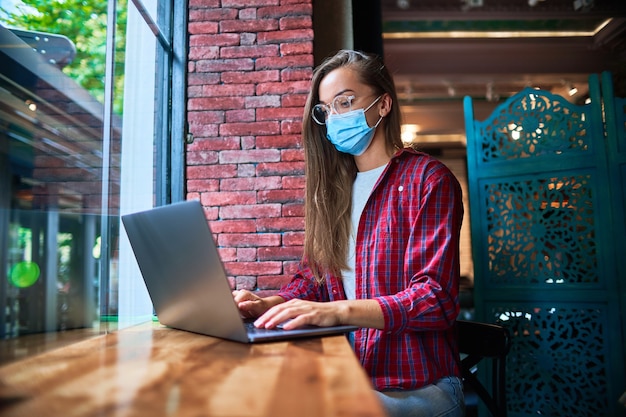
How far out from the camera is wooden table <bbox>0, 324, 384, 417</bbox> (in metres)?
0.54

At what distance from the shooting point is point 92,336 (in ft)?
3.98

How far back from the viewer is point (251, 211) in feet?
7.74

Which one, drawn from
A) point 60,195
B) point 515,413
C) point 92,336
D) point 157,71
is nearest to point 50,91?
point 60,195

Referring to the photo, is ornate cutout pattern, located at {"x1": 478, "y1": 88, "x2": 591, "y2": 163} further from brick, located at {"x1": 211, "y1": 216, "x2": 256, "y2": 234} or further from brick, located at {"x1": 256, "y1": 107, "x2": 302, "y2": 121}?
brick, located at {"x1": 211, "y1": 216, "x2": 256, "y2": 234}

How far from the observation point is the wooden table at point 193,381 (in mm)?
540

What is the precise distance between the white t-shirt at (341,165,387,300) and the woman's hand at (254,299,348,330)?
57cm

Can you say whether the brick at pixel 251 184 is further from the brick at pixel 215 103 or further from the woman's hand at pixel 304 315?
the woman's hand at pixel 304 315

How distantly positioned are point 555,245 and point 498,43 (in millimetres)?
4454

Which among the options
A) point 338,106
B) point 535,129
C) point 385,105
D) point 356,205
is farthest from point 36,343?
point 535,129

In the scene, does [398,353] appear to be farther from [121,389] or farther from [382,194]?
[121,389]

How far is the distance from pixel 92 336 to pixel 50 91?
2.06 ft

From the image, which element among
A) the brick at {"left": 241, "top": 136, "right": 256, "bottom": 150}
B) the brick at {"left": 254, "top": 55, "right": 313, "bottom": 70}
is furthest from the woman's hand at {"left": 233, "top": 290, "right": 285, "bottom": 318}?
the brick at {"left": 254, "top": 55, "right": 313, "bottom": 70}

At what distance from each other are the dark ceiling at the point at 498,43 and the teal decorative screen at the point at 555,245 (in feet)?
9.62

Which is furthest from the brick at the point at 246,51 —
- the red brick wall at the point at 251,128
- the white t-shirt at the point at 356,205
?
the white t-shirt at the point at 356,205
